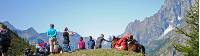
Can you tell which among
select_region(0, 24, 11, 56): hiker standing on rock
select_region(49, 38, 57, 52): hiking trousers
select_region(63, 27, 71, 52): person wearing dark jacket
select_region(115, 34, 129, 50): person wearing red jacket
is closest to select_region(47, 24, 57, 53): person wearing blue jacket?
select_region(49, 38, 57, 52): hiking trousers

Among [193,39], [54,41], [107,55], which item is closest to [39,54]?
[54,41]

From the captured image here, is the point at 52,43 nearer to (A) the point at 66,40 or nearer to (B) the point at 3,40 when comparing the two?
(A) the point at 66,40

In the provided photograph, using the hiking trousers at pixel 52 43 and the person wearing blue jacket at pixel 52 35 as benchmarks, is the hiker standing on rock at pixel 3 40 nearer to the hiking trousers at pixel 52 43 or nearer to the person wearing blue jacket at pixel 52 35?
the person wearing blue jacket at pixel 52 35

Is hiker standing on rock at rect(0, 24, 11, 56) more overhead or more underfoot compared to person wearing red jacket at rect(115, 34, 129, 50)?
more overhead

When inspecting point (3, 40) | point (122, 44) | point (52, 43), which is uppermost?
point (3, 40)

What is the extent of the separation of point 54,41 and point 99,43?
29.6ft

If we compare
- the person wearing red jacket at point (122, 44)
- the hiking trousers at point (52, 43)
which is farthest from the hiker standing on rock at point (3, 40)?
the person wearing red jacket at point (122, 44)

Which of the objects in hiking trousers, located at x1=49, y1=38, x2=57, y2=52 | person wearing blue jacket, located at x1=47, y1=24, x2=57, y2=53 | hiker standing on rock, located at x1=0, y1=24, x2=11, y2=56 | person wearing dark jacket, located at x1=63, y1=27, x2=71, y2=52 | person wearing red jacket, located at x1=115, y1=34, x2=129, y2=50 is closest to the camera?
hiker standing on rock, located at x1=0, y1=24, x2=11, y2=56

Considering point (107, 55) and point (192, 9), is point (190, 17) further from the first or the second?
point (107, 55)

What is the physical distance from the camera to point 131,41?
1293 inches

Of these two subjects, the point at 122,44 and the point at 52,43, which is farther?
the point at 122,44

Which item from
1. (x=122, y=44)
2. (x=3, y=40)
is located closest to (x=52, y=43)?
(x=122, y=44)

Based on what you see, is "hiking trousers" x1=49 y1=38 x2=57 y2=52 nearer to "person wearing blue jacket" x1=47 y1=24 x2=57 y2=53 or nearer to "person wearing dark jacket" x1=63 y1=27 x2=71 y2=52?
"person wearing blue jacket" x1=47 y1=24 x2=57 y2=53

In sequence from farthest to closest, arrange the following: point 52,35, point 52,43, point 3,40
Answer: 1. point 52,43
2. point 52,35
3. point 3,40
